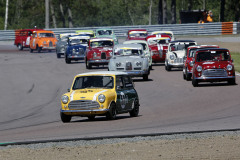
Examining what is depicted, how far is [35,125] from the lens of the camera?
672 inches

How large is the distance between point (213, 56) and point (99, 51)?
884 cm

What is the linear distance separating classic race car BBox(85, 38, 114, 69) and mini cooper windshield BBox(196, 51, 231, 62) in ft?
26.7

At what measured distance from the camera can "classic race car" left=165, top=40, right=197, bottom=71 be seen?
32.9 metres

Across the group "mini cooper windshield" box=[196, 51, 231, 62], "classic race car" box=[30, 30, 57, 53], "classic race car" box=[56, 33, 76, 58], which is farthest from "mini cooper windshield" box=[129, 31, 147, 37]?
A: "mini cooper windshield" box=[196, 51, 231, 62]

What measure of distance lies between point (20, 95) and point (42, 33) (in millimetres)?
22745

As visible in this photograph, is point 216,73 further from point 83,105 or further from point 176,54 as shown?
point 83,105

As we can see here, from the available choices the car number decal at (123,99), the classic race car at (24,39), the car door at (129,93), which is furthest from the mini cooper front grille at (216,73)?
the classic race car at (24,39)

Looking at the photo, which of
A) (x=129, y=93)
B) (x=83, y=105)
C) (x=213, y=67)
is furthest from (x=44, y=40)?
(x=83, y=105)

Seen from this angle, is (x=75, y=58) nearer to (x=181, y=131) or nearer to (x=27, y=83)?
(x=27, y=83)

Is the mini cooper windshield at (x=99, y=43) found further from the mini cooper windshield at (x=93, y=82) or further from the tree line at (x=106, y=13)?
the tree line at (x=106, y=13)

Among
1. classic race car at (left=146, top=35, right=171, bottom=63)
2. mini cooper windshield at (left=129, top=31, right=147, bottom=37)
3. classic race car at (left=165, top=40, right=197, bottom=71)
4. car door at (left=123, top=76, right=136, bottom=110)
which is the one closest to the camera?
car door at (left=123, top=76, right=136, bottom=110)

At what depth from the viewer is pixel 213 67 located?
84.3 ft

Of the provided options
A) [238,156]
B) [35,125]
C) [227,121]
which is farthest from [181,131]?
[35,125]

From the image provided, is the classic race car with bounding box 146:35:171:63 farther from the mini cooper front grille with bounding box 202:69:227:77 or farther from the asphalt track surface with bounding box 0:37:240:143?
the mini cooper front grille with bounding box 202:69:227:77
